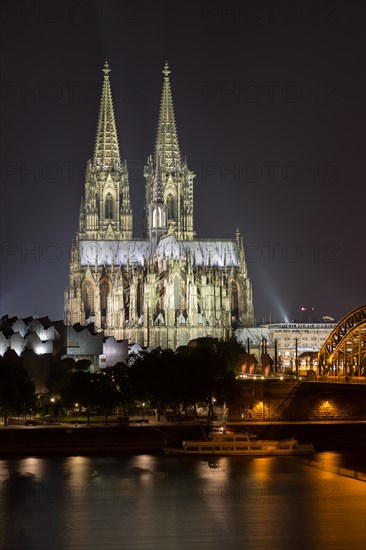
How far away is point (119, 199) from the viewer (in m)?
169

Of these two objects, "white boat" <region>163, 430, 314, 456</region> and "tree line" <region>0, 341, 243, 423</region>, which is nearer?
"white boat" <region>163, 430, 314, 456</region>

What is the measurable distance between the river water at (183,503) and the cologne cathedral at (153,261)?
69.7 metres

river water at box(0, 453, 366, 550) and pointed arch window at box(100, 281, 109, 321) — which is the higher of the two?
pointed arch window at box(100, 281, 109, 321)

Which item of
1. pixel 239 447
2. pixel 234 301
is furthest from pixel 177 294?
pixel 239 447

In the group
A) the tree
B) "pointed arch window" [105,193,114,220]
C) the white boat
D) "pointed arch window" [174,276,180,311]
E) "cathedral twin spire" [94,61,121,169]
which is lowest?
the white boat

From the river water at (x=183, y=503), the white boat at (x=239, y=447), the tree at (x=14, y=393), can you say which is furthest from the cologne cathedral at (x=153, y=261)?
the river water at (x=183, y=503)

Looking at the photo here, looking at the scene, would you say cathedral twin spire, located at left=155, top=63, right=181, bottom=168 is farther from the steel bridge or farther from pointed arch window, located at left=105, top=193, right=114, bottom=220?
the steel bridge

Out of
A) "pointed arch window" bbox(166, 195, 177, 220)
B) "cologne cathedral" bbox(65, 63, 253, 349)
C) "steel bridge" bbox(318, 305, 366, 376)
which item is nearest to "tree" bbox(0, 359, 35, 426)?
"steel bridge" bbox(318, 305, 366, 376)

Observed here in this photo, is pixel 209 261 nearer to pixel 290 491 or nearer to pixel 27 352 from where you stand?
pixel 27 352

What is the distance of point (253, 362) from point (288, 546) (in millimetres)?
84345

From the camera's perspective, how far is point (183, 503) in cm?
6519

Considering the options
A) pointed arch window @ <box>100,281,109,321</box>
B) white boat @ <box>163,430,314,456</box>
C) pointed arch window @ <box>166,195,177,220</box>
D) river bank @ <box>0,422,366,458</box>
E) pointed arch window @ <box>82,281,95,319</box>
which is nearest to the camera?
white boat @ <box>163,430,314,456</box>

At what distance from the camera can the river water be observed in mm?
56000

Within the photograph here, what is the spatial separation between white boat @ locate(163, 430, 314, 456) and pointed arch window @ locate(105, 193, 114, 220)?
85.4 metres
